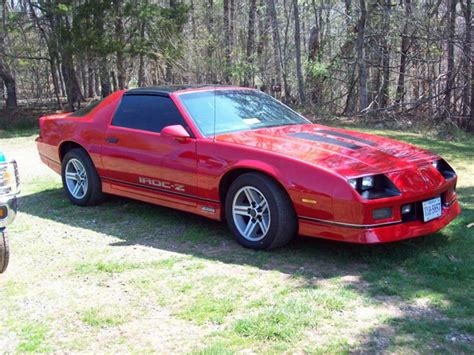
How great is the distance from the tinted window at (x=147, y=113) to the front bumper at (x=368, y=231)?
179cm

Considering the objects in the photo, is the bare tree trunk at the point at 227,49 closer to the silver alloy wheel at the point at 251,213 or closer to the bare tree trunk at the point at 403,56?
the bare tree trunk at the point at 403,56

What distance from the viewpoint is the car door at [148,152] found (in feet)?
17.7

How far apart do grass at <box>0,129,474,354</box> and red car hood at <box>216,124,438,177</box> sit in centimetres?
76

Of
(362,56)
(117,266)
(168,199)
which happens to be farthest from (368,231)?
(362,56)

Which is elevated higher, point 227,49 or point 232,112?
point 227,49

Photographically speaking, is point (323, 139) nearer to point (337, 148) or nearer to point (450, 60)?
point (337, 148)

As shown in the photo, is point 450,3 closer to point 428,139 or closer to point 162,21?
point 428,139

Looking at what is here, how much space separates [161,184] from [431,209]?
8.61 feet

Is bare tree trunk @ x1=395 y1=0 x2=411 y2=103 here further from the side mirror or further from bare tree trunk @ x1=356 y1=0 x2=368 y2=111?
the side mirror

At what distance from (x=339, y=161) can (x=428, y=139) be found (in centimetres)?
793

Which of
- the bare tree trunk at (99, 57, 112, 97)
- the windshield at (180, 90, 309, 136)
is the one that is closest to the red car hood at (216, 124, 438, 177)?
the windshield at (180, 90, 309, 136)

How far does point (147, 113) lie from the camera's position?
19.6ft

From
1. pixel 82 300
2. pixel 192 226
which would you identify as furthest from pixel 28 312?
pixel 192 226

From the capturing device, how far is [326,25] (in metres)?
19.3
